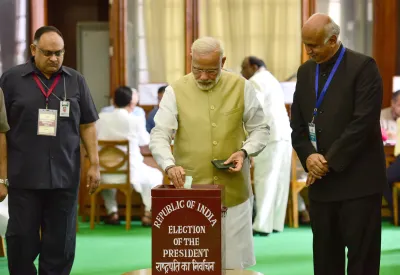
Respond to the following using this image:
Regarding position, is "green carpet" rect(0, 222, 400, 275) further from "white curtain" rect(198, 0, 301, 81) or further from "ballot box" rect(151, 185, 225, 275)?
"white curtain" rect(198, 0, 301, 81)

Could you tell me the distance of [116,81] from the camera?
10320 mm

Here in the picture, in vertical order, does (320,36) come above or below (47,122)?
above

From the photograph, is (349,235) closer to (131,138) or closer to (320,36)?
(320,36)

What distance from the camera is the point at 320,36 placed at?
131 inches

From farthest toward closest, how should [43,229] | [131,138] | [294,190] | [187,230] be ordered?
[131,138] < [294,190] < [43,229] < [187,230]

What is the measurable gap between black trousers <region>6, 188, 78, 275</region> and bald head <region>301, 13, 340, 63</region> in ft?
5.05

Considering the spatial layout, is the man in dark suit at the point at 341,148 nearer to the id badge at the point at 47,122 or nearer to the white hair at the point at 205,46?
the white hair at the point at 205,46

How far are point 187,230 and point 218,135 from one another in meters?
0.94

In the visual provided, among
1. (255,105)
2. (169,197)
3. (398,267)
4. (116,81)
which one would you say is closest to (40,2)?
(116,81)

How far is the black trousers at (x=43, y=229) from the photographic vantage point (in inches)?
161

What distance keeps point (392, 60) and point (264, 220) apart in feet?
12.5

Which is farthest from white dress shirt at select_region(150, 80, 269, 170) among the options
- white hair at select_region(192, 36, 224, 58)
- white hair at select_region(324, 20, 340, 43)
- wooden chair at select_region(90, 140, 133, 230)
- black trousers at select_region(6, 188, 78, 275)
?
wooden chair at select_region(90, 140, 133, 230)

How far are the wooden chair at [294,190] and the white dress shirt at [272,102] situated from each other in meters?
0.40

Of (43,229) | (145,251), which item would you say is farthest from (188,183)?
(145,251)
